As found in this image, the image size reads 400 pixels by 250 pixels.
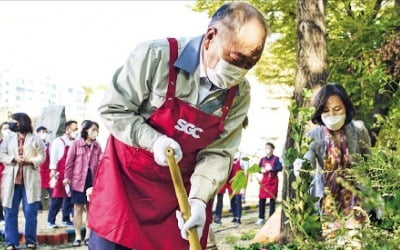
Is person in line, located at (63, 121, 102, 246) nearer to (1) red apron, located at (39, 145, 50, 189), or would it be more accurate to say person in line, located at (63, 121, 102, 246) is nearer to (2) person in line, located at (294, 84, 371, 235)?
(1) red apron, located at (39, 145, 50, 189)

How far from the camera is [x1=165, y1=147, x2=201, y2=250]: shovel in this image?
2350 mm

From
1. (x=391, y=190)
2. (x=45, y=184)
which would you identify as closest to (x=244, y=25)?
(x=391, y=190)

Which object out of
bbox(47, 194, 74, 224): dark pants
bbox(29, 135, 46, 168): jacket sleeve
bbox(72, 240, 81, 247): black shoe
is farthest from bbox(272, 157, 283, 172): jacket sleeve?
bbox(29, 135, 46, 168): jacket sleeve

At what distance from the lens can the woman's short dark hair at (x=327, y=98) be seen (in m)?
4.62

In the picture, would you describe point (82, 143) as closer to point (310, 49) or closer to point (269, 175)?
point (310, 49)

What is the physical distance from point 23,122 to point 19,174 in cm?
61

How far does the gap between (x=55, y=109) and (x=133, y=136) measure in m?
13.5

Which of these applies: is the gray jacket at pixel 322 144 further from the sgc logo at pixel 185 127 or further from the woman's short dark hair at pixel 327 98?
the sgc logo at pixel 185 127

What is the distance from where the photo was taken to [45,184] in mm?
11672

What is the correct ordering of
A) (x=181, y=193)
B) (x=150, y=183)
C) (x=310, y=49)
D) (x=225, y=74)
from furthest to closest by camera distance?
1. (x=310, y=49)
2. (x=150, y=183)
3. (x=225, y=74)
4. (x=181, y=193)

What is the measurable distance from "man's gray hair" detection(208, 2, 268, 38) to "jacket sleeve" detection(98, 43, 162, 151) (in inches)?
10.7

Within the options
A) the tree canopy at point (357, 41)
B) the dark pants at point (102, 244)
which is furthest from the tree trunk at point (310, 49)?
the dark pants at point (102, 244)

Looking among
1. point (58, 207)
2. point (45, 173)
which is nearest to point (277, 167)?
point (45, 173)

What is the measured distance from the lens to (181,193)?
2369 mm
